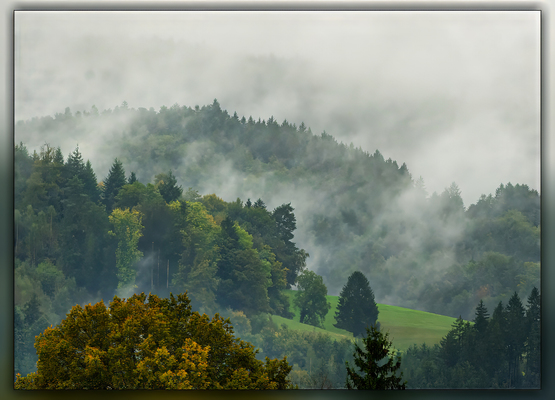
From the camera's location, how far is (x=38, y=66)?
4.95 metres

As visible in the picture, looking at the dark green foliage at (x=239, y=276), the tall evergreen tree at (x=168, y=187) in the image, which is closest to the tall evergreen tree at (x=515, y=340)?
the dark green foliage at (x=239, y=276)

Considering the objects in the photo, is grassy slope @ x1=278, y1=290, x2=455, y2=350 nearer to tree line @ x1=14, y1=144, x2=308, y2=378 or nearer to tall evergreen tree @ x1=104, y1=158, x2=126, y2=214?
tree line @ x1=14, y1=144, x2=308, y2=378

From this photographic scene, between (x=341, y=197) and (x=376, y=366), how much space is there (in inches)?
58.9

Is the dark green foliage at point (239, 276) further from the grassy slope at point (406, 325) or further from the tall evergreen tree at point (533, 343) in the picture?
the tall evergreen tree at point (533, 343)

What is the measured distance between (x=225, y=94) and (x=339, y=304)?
6.90 feet

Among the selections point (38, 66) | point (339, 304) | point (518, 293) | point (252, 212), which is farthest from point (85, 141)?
point (518, 293)

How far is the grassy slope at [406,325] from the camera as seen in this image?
16.0 ft

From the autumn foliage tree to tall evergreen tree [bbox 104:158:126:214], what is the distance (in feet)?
2.81

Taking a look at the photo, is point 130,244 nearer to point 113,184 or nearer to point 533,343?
point 113,184

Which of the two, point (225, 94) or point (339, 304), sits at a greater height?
point (225, 94)

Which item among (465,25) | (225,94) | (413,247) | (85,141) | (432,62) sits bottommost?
(413,247)

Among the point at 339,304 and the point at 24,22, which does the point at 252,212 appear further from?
the point at 24,22

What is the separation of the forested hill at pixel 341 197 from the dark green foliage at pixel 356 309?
0.09 metres

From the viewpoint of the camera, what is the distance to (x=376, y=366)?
4.86 metres
